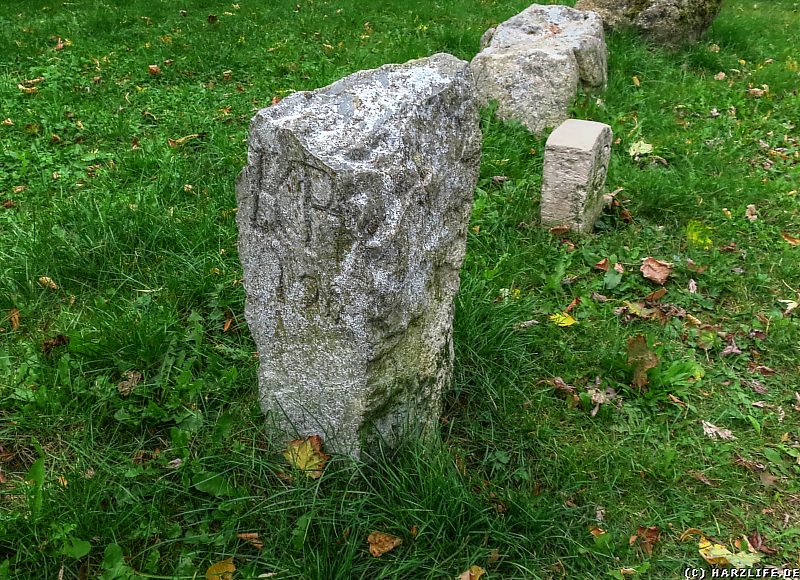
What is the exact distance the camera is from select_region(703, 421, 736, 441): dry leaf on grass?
291cm

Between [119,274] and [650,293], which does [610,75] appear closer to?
[650,293]

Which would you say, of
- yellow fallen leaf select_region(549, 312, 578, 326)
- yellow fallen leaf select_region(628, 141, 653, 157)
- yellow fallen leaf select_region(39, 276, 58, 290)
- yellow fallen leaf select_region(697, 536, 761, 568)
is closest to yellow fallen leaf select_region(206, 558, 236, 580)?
yellow fallen leaf select_region(697, 536, 761, 568)

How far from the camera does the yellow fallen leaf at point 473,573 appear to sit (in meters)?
2.20

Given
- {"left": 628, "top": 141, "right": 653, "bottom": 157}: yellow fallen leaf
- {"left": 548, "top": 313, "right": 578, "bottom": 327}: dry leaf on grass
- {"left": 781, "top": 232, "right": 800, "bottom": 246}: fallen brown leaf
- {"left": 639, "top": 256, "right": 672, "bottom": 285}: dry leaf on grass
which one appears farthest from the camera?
{"left": 628, "top": 141, "right": 653, "bottom": 157}: yellow fallen leaf

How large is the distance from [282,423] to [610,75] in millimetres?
5248

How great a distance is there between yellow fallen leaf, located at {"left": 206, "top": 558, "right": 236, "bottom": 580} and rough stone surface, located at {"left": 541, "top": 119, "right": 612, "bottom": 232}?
9.31 feet

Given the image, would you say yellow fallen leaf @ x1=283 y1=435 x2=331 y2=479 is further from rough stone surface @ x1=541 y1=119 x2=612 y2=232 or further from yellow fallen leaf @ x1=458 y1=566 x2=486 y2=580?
rough stone surface @ x1=541 y1=119 x2=612 y2=232

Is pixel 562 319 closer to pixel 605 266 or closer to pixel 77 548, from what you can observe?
pixel 605 266

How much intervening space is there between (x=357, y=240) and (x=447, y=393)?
1053 millimetres

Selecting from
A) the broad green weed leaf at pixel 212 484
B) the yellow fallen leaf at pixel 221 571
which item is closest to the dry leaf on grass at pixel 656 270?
the broad green weed leaf at pixel 212 484

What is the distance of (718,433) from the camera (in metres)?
2.92

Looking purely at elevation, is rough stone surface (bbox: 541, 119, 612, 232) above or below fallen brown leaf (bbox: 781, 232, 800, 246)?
above

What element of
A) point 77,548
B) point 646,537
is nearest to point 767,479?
point 646,537

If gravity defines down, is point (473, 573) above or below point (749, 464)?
above
